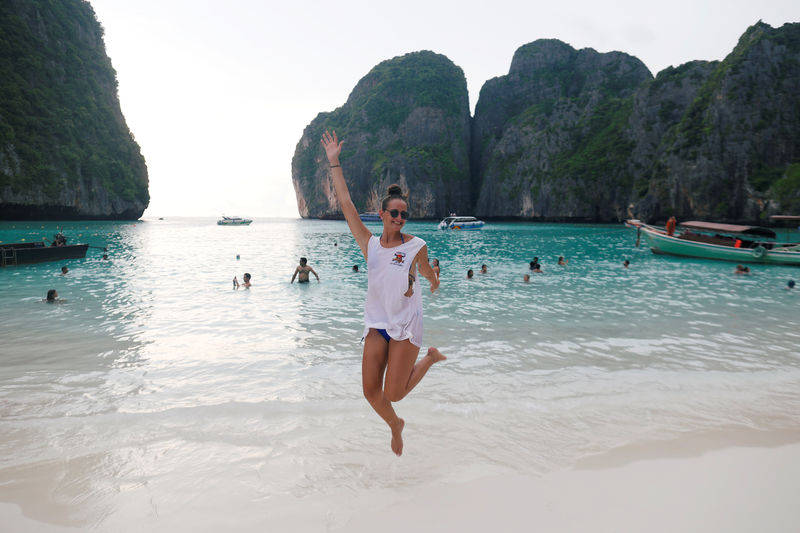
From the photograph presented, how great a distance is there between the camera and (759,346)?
963 centimetres

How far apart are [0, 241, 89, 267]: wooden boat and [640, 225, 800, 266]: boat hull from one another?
42.7 metres

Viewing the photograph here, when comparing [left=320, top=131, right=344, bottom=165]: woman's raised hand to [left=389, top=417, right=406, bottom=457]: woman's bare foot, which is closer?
[left=389, top=417, right=406, bottom=457]: woman's bare foot

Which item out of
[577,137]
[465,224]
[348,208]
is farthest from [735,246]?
[577,137]

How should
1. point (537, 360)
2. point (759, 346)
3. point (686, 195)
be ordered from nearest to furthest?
point (537, 360)
point (759, 346)
point (686, 195)

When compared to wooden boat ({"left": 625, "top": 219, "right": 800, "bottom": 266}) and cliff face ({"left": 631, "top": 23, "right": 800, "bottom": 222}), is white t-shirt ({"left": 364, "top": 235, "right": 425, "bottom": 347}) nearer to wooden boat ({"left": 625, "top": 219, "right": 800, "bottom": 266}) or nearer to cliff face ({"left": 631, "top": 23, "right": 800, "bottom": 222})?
wooden boat ({"left": 625, "top": 219, "right": 800, "bottom": 266})

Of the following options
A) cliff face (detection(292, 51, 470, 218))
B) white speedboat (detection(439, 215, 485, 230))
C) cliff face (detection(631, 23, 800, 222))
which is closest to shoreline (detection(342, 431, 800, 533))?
white speedboat (detection(439, 215, 485, 230))

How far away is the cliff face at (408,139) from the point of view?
Result: 148 metres

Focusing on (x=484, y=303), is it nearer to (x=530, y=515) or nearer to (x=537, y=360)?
(x=537, y=360)

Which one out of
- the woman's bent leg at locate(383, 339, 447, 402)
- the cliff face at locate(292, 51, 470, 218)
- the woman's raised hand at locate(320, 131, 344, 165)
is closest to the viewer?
the woman's bent leg at locate(383, 339, 447, 402)

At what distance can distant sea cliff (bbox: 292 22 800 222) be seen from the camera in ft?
237

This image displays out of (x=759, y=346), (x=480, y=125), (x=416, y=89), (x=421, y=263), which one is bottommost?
(x=759, y=346)

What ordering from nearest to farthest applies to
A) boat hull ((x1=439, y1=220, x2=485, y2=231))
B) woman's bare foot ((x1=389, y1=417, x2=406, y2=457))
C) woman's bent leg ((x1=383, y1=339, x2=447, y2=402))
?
1. woman's bent leg ((x1=383, y1=339, x2=447, y2=402))
2. woman's bare foot ((x1=389, y1=417, x2=406, y2=457))
3. boat hull ((x1=439, y1=220, x2=485, y2=231))

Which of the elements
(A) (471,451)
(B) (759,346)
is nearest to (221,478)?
(A) (471,451)

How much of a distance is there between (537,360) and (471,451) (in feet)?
14.2
